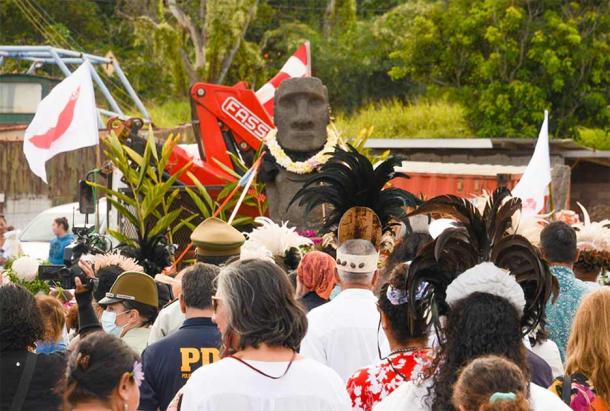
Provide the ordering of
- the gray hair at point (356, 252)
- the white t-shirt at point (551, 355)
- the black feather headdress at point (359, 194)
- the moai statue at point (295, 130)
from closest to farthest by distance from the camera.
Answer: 1. the gray hair at point (356, 252)
2. the white t-shirt at point (551, 355)
3. the black feather headdress at point (359, 194)
4. the moai statue at point (295, 130)

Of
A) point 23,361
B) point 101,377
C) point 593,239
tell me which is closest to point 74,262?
point 593,239

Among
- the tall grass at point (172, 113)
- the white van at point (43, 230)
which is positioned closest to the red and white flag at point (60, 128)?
the white van at point (43, 230)

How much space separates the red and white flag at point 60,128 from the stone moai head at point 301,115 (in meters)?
2.21

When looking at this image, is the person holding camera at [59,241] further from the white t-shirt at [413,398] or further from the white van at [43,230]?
the white t-shirt at [413,398]

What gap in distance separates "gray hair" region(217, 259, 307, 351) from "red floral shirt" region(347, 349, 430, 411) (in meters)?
0.45

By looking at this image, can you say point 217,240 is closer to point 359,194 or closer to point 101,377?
point 359,194

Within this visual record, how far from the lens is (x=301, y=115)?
12.6m

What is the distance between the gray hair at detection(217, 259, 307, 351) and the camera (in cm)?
430

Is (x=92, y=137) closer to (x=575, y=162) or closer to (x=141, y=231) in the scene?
(x=141, y=231)

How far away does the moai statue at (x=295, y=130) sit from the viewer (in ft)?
41.3

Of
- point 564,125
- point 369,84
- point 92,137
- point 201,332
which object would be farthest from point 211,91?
point 369,84

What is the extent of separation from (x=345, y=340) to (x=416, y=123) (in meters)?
22.0

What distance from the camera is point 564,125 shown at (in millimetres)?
26656

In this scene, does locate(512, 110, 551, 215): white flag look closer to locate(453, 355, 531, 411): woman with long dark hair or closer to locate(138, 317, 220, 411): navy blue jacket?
locate(138, 317, 220, 411): navy blue jacket
